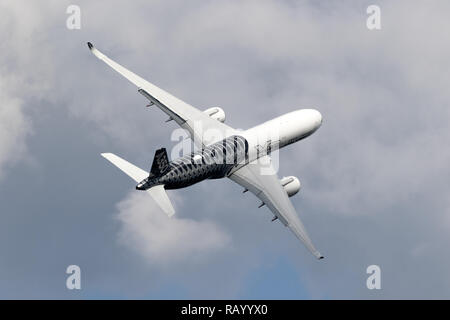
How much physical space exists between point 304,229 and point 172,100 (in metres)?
28.6

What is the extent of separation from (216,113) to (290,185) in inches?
670

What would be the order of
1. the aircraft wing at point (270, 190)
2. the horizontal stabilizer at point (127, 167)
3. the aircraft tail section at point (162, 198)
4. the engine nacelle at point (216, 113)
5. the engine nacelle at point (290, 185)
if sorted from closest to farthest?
the aircraft tail section at point (162, 198), the horizontal stabilizer at point (127, 167), the aircraft wing at point (270, 190), the engine nacelle at point (290, 185), the engine nacelle at point (216, 113)

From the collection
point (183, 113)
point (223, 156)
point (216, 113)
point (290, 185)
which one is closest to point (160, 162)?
point (223, 156)

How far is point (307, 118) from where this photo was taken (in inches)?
5561

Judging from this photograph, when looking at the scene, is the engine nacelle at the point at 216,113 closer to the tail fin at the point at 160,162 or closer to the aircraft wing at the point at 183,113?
the aircraft wing at the point at 183,113

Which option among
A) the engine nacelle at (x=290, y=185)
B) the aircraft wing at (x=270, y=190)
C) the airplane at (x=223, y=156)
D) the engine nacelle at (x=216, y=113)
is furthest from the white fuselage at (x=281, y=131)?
the engine nacelle at (x=216, y=113)

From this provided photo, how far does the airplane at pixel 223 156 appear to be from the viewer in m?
121

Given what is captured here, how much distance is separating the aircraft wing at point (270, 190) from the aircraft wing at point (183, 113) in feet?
21.1

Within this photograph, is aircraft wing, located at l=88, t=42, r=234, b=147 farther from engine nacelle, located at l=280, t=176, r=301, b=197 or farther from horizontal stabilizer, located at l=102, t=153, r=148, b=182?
horizontal stabilizer, located at l=102, t=153, r=148, b=182

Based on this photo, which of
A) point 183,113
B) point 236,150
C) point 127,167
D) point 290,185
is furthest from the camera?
point 183,113

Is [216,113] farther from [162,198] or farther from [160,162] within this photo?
[162,198]

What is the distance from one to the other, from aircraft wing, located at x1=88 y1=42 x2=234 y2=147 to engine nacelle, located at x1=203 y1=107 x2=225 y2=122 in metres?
1.98

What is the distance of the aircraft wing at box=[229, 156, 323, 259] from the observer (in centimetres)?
12356

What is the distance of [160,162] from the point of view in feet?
389
